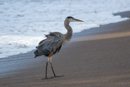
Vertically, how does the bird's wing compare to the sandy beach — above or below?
above

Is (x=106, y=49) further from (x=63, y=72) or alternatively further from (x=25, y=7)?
(x=25, y=7)

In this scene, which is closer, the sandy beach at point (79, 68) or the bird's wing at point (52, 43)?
the sandy beach at point (79, 68)

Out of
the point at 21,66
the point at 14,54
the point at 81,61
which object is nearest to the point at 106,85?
the point at 81,61

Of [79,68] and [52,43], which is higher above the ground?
[52,43]

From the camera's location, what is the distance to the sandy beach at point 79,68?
5.44 metres

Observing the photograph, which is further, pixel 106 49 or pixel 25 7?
pixel 25 7

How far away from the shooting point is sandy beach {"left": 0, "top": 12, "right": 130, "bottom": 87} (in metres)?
5.44

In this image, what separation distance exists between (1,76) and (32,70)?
30.0 inches

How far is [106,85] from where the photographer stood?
16.1 feet

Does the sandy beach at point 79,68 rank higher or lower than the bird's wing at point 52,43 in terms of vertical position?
lower

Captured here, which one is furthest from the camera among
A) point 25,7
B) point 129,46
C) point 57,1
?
point 57,1

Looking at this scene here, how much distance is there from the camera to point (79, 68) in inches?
265

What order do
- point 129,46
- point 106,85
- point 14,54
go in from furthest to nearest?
1. point 14,54
2. point 129,46
3. point 106,85

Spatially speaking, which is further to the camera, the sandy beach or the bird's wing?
the bird's wing
